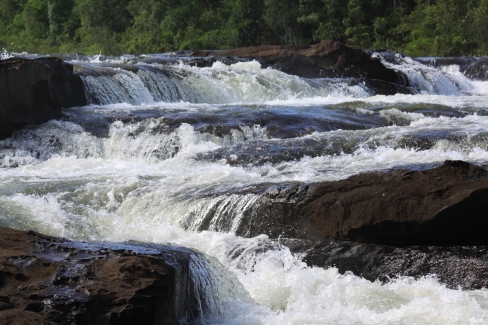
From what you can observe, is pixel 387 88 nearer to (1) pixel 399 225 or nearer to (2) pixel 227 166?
(2) pixel 227 166

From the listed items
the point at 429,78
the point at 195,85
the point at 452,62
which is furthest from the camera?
the point at 452,62

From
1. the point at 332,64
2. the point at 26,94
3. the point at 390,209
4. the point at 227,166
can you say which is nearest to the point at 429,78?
the point at 332,64

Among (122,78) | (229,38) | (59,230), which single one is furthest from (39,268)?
(229,38)

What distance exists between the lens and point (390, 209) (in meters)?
6.28

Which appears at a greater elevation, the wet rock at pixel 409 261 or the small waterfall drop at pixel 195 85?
the small waterfall drop at pixel 195 85

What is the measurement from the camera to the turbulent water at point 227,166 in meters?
5.59

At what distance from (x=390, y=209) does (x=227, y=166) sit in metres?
4.10

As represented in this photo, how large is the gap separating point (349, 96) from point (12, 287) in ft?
50.5

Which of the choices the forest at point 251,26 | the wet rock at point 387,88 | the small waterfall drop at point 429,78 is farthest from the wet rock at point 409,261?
the forest at point 251,26

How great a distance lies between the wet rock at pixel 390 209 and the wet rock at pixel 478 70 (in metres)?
18.1

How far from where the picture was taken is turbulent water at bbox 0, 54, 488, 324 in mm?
5586

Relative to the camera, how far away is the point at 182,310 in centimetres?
471

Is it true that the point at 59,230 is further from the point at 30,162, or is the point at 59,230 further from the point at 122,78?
the point at 122,78

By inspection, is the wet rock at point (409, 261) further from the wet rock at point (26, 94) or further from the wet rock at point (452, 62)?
the wet rock at point (452, 62)
